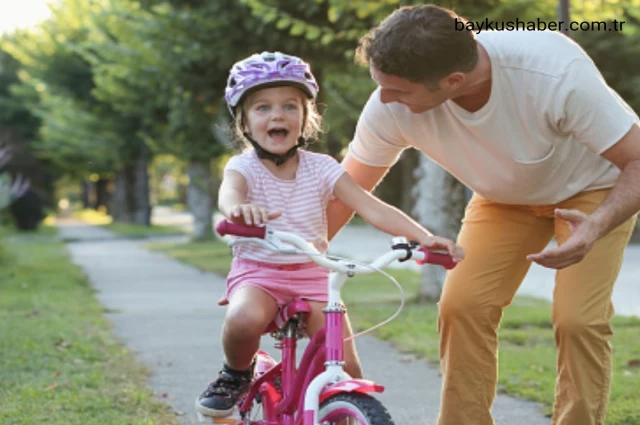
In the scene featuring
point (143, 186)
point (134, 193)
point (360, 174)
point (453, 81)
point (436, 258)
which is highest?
point (453, 81)

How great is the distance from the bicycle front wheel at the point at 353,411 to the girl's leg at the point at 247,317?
1.70ft

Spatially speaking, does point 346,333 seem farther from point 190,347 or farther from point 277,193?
point 190,347

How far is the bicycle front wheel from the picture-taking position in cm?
313

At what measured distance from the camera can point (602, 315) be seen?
3.80 meters

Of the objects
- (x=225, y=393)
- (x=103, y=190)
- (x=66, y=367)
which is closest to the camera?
(x=225, y=393)

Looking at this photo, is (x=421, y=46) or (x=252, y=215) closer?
(x=252, y=215)

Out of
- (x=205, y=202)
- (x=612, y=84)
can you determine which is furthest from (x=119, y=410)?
(x=205, y=202)

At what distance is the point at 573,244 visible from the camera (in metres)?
3.52

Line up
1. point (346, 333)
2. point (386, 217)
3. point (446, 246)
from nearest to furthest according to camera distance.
A: point (446, 246) < point (386, 217) < point (346, 333)

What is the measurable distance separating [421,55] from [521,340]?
508 cm

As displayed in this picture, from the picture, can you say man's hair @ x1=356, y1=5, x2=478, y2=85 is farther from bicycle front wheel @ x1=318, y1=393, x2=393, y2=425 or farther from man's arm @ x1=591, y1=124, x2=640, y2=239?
bicycle front wheel @ x1=318, y1=393, x2=393, y2=425

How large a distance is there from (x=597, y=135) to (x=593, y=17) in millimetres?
7095

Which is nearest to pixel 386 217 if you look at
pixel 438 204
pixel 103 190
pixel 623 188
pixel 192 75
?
pixel 623 188

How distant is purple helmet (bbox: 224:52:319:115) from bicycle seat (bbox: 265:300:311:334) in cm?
76
